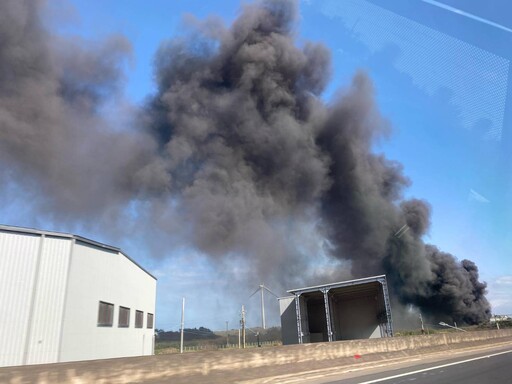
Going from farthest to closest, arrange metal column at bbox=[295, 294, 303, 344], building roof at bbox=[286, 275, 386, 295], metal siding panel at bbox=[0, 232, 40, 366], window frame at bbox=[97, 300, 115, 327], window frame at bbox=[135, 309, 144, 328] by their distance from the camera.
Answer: metal column at bbox=[295, 294, 303, 344] < building roof at bbox=[286, 275, 386, 295] < window frame at bbox=[135, 309, 144, 328] < window frame at bbox=[97, 300, 115, 327] < metal siding panel at bbox=[0, 232, 40, 366]

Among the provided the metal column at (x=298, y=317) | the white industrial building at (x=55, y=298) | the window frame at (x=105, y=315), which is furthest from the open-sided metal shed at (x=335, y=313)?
the white industrial building at (x=55, y=298)

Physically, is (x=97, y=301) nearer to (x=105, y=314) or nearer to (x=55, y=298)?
(x=105, y=314)

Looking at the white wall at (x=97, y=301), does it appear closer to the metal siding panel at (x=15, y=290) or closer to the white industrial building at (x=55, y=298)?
the white industrial building at (x=55, y=298)

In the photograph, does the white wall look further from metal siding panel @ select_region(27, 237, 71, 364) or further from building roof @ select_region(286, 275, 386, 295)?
building roof @ select_region(286, 275, 386, 295)

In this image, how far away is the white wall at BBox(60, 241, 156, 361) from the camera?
16641 millimetres

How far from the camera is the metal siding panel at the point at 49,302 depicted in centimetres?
1524

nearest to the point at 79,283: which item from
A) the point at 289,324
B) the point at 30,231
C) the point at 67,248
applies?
the point at 67,248

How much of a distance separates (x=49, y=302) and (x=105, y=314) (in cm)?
393

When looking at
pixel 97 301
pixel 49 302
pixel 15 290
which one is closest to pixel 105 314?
pixel 97 301

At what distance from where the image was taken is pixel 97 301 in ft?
60.8

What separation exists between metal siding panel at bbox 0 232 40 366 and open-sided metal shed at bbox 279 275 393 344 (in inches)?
793

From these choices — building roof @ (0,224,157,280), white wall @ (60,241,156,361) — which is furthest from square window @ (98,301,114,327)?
building roof @ (0,224,157,280)

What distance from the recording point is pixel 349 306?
38.4m

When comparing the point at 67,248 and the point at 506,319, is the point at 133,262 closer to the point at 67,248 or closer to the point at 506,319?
the point at 67,248
